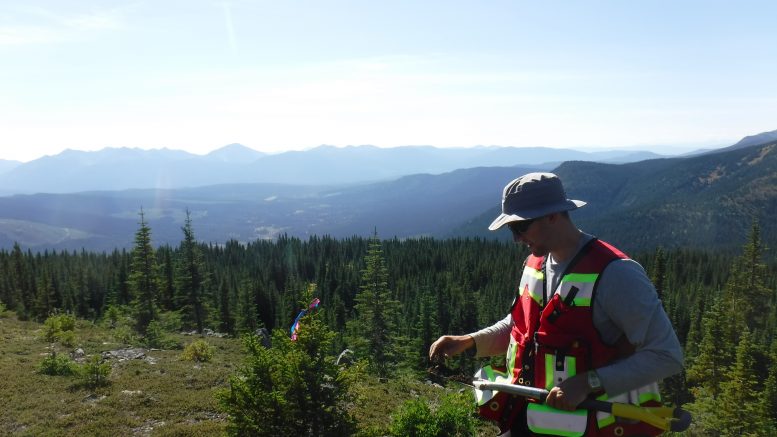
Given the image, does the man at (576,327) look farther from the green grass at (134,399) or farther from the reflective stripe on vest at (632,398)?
the green grass at (134,399)

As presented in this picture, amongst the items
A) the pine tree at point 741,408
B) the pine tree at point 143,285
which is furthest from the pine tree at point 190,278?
the pine tree at point 741,408

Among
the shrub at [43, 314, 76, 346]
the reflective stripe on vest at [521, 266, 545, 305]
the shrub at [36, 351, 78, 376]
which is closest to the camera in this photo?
the reflective stripe on vest at [521, 266, 545, 305]

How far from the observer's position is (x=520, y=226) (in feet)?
11.1

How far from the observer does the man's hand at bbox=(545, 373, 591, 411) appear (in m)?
3.01

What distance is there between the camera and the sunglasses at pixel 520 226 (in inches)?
132

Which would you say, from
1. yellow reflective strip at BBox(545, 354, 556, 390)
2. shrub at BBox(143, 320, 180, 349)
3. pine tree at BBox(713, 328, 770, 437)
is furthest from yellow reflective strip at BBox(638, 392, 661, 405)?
shrub at BBox(143, 320, 180, 349)

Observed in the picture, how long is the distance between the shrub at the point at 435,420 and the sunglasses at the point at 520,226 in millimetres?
11140

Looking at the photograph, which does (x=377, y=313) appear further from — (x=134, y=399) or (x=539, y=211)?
(x=539, y=211)

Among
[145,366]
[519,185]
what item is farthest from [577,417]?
[145,366]

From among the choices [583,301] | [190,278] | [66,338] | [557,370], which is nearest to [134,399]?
[66,338]

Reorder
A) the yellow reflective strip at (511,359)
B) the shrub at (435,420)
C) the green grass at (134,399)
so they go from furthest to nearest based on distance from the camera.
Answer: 1. the green grass at (134,399)
2. the shrub at (435,420)
3. the yellow reflective strip at (511,359)

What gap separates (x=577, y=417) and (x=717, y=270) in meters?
126

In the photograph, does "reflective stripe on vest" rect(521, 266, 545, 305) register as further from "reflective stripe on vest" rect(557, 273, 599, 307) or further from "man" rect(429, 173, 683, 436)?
"reflective stripe on vest" rect(557, 273, 599, 307)

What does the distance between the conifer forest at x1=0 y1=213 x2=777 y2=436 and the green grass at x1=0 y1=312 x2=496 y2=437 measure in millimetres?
2850
